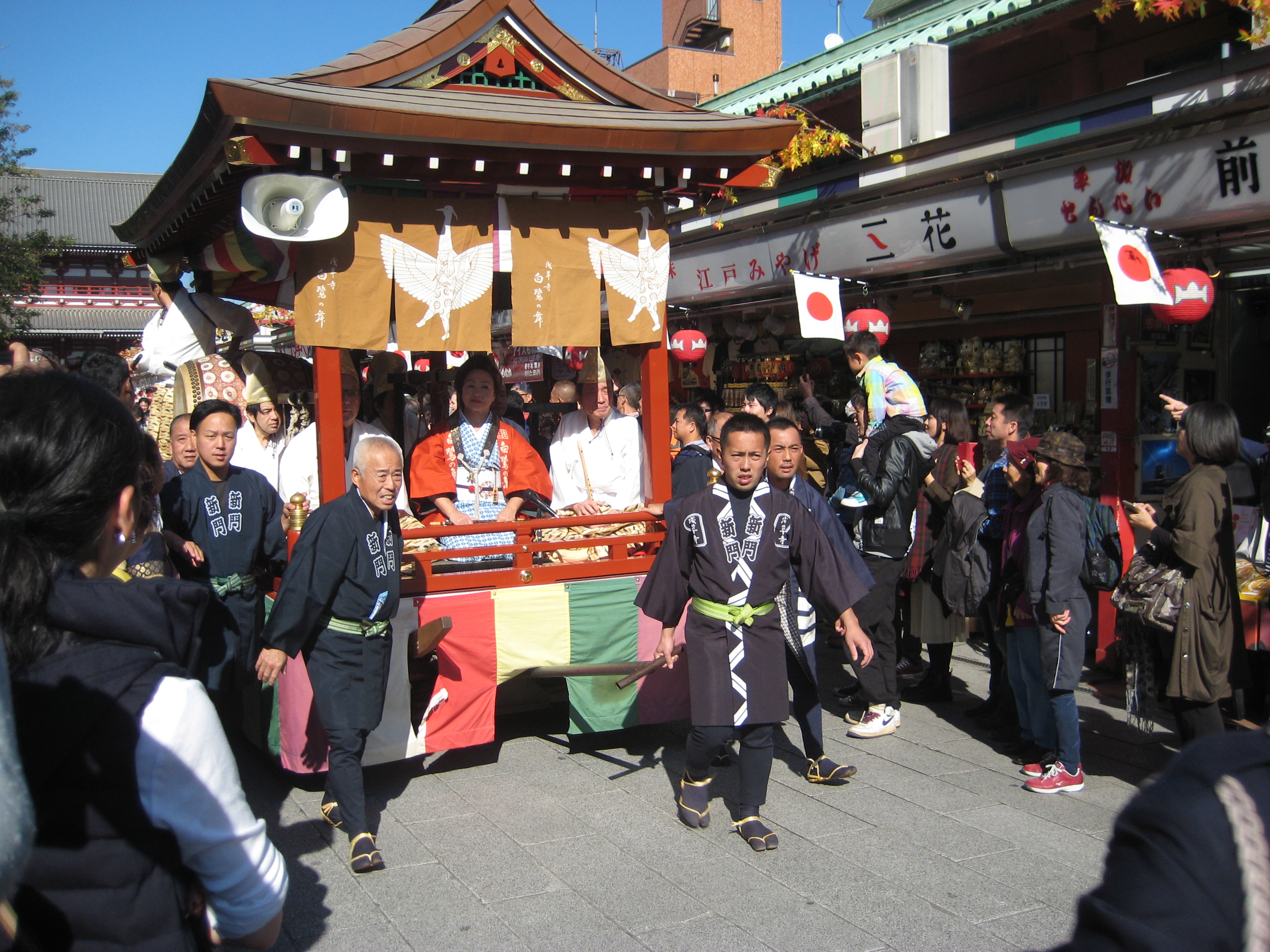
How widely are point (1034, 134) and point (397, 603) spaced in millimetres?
5333

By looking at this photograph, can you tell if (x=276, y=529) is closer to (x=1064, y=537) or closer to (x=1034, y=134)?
(x=1064, y=537)

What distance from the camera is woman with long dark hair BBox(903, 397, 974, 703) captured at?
5.88 m

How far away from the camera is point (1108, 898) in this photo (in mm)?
972

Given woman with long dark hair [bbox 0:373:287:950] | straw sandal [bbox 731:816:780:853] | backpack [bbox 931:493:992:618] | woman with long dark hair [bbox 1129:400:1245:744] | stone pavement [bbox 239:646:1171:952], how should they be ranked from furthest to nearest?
backpack [bbox 931:493:992:618]
woman with long dark hair [bbox 1129:400:1245:744]
straw sandal [bbox 731:816:780:853]
stone pavement [bbox 239:646:1171:952]
woman with long dark hair [bbox 0:373:287:950]

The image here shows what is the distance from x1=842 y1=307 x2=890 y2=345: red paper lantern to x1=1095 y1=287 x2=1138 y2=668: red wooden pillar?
1.70 m

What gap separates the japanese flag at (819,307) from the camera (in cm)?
763

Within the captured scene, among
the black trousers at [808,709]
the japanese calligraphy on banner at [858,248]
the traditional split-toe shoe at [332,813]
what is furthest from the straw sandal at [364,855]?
the japanese calligraphy on banner at [858,248]

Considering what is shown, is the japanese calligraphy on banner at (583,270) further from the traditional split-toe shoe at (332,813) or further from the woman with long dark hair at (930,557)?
the traditional split-toe shoe at (332,813)

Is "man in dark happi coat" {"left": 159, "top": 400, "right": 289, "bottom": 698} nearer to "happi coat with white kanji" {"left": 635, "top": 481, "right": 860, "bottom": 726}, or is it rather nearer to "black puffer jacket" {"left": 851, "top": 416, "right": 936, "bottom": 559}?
"happi coat with white kanji" {"left": 635, "top": 481, "right": 860, "bottom": 726}

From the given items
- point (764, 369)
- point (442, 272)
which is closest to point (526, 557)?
point (442, 272)

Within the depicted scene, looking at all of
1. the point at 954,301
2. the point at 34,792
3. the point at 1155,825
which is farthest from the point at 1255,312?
the point at 34,792

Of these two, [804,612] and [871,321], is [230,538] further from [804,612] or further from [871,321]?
[871,321]

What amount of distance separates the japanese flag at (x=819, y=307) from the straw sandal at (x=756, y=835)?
14.8 ft

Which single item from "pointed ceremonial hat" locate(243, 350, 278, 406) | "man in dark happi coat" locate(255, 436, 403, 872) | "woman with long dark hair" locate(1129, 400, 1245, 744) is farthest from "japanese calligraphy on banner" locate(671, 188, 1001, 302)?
"man in dark happi coat" locate(255, 436, 403, 872)
